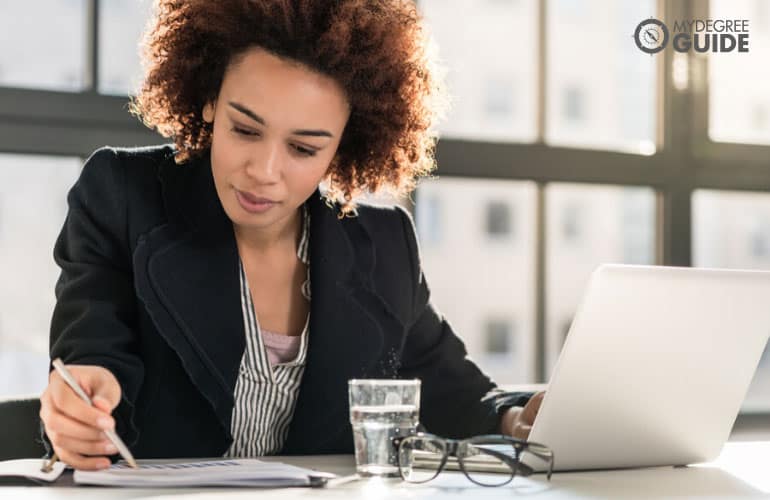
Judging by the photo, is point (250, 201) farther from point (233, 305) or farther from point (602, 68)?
point (602, 68)

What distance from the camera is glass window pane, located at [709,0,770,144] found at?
3521 millimetres

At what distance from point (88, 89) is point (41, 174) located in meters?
0.36

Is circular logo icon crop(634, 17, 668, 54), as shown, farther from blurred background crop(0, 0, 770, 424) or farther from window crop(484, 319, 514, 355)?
window crop(484, 319, 514, 355)

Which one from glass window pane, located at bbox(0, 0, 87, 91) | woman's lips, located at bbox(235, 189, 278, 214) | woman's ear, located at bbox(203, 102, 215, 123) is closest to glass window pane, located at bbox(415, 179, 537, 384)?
glass window pane, located at bbox(0, 0, 87, 91)

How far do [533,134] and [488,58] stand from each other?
1.34m

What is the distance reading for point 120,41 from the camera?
289 cm

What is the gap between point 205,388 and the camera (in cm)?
161

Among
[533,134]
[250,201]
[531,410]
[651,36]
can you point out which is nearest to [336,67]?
[250,201]

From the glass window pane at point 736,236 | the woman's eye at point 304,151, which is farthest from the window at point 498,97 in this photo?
the woman's eye at point 304,151

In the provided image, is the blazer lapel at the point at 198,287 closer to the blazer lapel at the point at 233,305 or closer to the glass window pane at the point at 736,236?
the blazer lapel at the point at 233,305

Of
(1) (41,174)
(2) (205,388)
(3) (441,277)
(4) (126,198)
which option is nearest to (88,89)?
(1) (41,174)

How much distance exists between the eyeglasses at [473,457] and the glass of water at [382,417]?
0.02m

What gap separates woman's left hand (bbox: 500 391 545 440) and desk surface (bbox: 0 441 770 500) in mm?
201

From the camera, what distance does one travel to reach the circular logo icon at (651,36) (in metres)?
3.27
